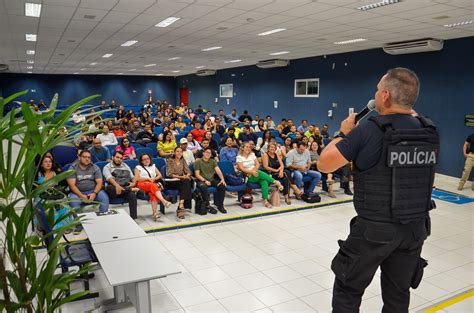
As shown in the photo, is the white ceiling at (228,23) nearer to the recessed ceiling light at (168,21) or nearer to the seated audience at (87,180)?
the recessed ceiling light at (168,21)

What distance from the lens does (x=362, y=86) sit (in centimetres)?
1205

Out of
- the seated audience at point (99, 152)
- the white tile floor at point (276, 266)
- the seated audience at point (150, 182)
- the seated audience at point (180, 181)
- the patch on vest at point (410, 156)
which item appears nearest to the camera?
the patch on vest at point (410, 156)

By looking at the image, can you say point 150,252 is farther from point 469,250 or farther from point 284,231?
point 469,250

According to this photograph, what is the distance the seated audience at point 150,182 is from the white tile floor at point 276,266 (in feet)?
1.92

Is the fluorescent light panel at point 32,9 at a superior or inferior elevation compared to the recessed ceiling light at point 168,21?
superior

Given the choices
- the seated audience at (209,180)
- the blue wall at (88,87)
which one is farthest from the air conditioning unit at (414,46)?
the blue wall at (88,87)

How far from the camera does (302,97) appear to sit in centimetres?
1490

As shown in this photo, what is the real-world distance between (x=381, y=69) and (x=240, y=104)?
9239 millimetres

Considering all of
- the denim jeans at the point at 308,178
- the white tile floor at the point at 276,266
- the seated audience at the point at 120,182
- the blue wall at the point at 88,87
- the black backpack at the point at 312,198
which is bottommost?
the white tile floor at the point at 276,266

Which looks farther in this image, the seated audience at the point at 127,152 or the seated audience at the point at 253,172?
the seated audience at the point at 127,152

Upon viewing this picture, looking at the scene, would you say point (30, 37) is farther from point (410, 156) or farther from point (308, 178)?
point (410, 156)

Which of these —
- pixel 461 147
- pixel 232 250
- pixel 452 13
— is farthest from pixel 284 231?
pixel 461 147

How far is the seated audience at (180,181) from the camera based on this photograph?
623 centimetres

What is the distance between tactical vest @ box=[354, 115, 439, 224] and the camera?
74.1 inches
